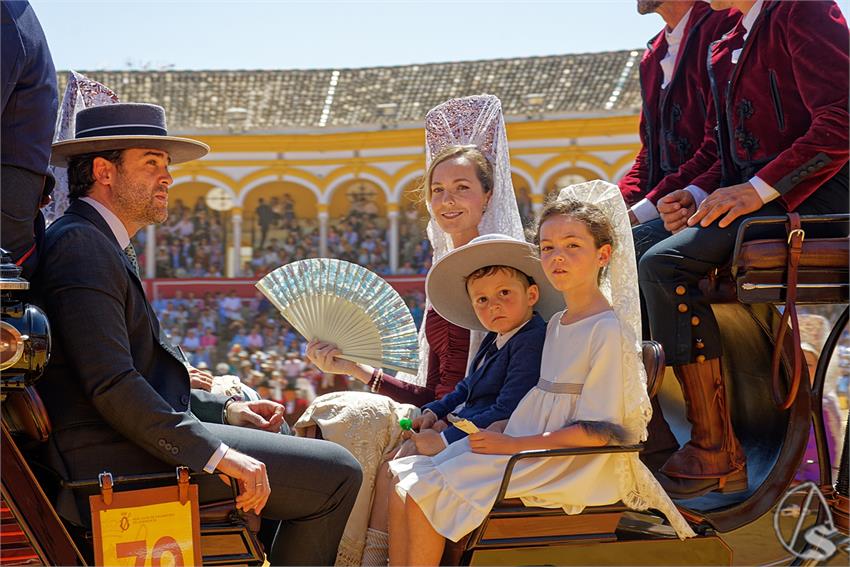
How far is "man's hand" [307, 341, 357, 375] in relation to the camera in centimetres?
368

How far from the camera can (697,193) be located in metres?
3.76

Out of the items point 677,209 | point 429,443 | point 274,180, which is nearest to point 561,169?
point 274,180

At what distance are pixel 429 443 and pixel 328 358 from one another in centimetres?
62

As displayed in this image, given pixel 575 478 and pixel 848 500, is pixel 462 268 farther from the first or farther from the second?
pixel 848 500

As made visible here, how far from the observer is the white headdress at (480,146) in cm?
393

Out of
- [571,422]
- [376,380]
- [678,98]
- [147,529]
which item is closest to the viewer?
[147,529]

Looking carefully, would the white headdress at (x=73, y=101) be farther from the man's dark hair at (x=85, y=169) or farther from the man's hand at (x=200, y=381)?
the man's dark hair at (x=85, y=169)

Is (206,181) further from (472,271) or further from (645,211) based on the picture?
(472,271)

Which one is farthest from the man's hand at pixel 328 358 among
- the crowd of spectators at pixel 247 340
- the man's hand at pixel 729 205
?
the crowd of spectators at pixel 247 340

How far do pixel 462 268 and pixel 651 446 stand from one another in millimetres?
904

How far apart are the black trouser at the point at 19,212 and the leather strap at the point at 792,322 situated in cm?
212

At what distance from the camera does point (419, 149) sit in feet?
80.2

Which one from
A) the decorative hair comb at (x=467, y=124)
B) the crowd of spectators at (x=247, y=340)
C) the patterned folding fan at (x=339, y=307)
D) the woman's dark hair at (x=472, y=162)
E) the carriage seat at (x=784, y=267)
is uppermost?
the decorative hair comb at (x=467, y=124)

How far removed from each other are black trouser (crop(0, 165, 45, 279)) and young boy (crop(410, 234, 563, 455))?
1210mm
